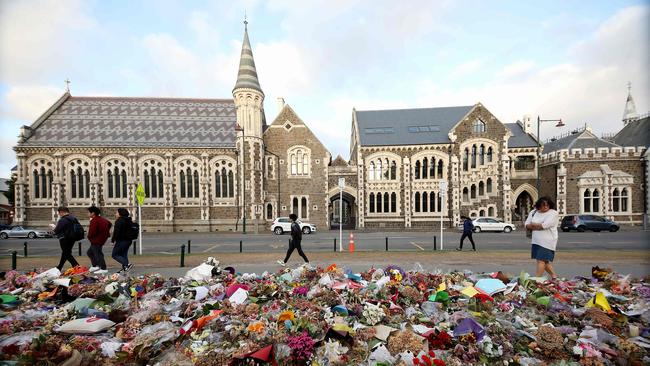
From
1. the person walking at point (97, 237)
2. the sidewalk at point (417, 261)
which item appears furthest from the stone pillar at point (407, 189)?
the person walking at point (97, 237)

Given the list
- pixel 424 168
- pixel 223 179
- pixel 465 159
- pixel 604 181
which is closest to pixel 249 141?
pixel 223 179

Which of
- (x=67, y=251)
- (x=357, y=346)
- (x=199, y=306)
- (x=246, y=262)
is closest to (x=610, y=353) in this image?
(x=357, y=346)

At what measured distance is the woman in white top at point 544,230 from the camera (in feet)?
18.2

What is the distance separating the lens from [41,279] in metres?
5.35

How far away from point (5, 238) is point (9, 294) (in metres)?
26.9

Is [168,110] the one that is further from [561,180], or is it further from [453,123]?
[561,180]

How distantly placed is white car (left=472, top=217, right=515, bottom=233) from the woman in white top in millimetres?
17585

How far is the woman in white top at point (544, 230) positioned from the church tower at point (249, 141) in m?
22.8

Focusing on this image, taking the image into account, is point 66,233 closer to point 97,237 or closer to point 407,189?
point 97,237

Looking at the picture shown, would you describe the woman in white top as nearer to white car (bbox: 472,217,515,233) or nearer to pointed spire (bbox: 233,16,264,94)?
white car (bbox: 472,217,515,233)

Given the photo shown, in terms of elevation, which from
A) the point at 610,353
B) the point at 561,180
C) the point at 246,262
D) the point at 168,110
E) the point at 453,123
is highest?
the point at 168,110

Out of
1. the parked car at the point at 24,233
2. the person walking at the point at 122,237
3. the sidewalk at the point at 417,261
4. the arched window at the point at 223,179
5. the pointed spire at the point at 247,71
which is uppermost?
the pointed spire at the point at 247,71

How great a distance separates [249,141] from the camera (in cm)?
2648

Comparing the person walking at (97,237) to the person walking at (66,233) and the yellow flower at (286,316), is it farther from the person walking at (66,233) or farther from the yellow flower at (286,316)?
the yellow flower at (286,316)
